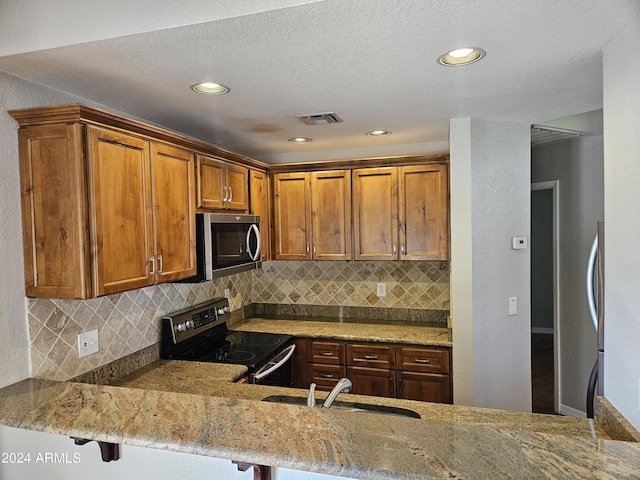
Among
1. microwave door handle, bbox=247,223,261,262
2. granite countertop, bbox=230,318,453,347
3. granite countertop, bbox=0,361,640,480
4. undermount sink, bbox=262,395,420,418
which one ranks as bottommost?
granite countertop, bbox=230,318,453,347

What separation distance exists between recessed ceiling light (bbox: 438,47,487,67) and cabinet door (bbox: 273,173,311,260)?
1857 millimetres

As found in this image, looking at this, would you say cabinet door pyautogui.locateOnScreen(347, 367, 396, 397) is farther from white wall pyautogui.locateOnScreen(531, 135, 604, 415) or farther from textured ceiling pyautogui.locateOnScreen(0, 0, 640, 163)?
textured ceiling pyautogui.locateOnScreen(0, 0, 640, 163)

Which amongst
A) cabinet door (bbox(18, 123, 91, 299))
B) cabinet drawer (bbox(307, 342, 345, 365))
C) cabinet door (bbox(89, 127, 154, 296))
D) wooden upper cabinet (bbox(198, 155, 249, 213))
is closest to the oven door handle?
cabinet drawer (bbox(307, 342, 345, 365))

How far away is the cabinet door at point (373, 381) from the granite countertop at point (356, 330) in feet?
0.82

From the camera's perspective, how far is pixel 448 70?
184cm

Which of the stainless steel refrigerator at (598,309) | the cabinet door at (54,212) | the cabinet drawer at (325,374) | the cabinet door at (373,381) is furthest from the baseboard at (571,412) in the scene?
the cabinet door at (54,212)

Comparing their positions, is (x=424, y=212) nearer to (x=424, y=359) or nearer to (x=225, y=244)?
(x=424, y=359)

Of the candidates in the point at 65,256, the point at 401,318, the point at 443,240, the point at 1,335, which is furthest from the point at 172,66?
the point at 401,318

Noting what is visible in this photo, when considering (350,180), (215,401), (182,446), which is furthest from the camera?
(350,180)

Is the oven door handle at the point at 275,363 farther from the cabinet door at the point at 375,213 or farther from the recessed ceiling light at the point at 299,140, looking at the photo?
the recessed ceiling light at the point at 299,140

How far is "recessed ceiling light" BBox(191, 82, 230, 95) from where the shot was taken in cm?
198

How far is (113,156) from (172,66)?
483 millimetres

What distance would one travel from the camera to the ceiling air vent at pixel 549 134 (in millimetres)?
2935

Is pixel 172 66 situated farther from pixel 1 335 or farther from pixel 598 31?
pixel 598 31
